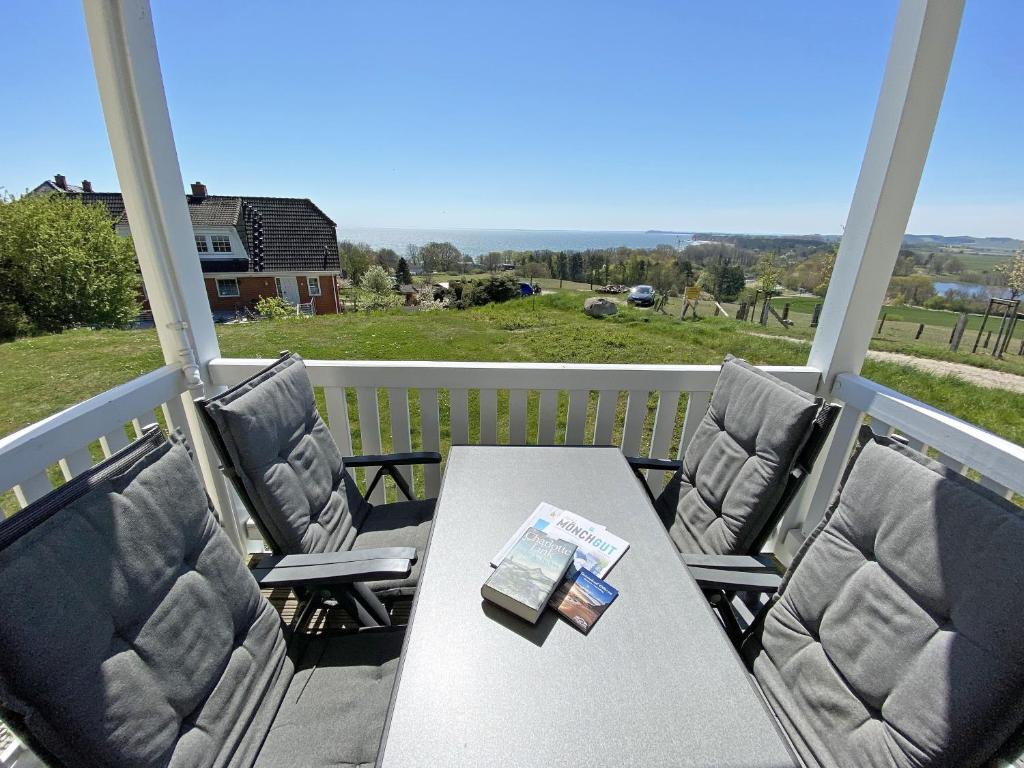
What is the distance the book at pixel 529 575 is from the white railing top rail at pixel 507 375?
3.13 ft

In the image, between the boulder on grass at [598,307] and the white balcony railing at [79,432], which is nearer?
the white balcony railing at [79,432]

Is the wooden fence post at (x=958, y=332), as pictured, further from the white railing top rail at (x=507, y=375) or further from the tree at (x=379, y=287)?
the tree at (x=379, y=287)

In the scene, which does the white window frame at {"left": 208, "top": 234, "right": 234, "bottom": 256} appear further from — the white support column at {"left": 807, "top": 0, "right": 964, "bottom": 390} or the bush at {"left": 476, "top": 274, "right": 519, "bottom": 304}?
the white support column at {"left": 807, "top": 0, "right": 964, "bottom": 390}

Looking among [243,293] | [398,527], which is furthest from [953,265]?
[243,293]

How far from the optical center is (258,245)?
321cm

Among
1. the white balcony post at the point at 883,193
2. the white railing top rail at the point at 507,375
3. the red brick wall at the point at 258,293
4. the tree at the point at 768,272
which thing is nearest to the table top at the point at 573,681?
the white railing top rail at the point at 507,375

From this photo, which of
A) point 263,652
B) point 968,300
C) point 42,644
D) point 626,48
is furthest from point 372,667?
point 626,48

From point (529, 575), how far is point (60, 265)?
173 inches

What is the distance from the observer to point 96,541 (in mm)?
814

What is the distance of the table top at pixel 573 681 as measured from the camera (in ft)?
2.40

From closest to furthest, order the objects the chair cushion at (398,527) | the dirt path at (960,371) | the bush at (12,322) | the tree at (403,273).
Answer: the chair cushion at (398,527), the dirt path at (960,371), the bush at (12,322), the tree at (403,273)

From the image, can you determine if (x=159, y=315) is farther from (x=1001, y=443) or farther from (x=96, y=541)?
(x=1001, y=443)

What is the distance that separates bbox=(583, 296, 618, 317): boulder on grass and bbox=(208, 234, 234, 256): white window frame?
2632 millimetres

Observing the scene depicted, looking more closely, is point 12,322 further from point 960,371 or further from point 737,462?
point 960,371
